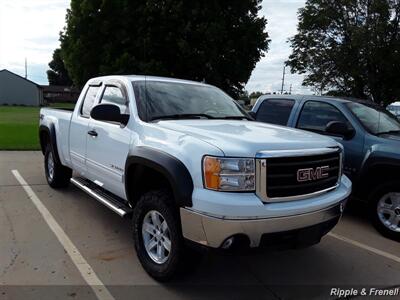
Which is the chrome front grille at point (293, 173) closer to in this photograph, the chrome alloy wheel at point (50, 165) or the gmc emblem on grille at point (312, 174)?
the gmc emblem on grille at point (312, 174)

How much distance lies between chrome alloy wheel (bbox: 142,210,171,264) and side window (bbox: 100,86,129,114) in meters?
1.30

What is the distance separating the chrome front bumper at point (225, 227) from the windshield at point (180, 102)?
1.45 meters

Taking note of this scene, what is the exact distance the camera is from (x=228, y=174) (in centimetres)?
338

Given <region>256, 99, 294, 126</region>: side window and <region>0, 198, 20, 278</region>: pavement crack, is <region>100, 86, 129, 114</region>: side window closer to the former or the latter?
<region>0, 198, 20, 278</region>: pavement crack

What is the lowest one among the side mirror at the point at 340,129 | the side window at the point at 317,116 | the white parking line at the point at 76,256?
the white parking line at the point at 76,256

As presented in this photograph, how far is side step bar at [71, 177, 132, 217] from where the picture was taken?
14.9ft

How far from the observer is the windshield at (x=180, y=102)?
15.2 ft

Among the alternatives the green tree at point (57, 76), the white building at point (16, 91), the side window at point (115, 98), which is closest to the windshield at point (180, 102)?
the side window at point (115, 98)

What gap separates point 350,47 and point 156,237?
864 inches

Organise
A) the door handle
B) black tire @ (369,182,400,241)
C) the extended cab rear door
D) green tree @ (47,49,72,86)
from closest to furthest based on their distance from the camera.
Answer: the extended cab rear door
the door handle
black tire @ (369,182,400,241)
green tree @ (47,49,72,86)

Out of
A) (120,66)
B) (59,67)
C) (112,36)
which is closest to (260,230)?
(120,66)

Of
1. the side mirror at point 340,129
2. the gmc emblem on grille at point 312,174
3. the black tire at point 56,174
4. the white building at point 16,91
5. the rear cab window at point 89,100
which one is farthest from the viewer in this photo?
the white building at point 16,91

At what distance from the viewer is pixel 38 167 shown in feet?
31.6

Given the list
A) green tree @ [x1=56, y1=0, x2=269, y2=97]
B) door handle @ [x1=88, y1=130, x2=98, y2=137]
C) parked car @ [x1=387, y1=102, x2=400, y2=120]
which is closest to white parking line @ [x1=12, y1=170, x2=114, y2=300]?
door handle @ [x1=88, y1=130, x2=98, y2=137]
